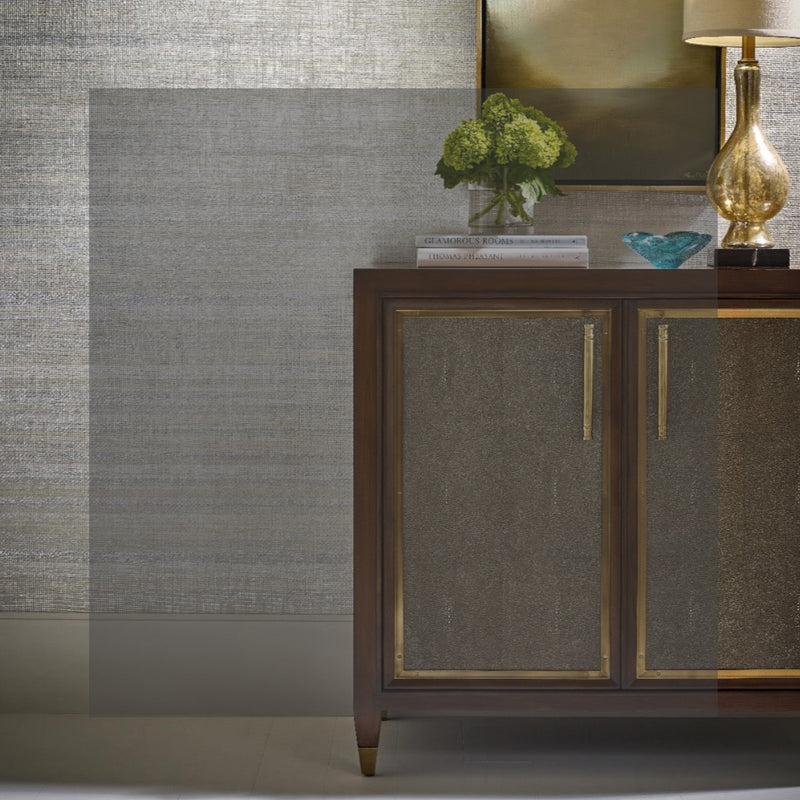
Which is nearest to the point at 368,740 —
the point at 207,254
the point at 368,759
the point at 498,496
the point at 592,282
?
the point at 368,759

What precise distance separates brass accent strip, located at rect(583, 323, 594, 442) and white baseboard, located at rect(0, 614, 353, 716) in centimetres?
80

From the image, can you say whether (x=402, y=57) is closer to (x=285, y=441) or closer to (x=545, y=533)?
(x=285, y=441)

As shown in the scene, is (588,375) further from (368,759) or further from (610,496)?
(368,759)

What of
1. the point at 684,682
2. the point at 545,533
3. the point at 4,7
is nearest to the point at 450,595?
the point at 545,533

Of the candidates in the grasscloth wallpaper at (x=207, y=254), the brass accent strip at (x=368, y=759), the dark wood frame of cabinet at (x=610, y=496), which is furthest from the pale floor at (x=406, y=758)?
the grasscloth wallpaper at (x=207, y=254)

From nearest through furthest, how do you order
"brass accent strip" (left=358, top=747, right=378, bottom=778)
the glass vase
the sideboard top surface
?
the sideboard top surface → "brass accent strip" (left=358, top=747, right=378, bottom=778) → the glass vase

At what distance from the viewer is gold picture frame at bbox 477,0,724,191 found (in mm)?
2320

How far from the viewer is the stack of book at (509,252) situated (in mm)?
1987

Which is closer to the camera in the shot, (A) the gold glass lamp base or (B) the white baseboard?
(A) the gold glass lamp base

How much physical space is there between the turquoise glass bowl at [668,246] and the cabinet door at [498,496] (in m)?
0.24

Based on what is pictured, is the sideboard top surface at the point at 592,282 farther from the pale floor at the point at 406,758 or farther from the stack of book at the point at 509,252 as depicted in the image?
the pale floor at the point at 406,758

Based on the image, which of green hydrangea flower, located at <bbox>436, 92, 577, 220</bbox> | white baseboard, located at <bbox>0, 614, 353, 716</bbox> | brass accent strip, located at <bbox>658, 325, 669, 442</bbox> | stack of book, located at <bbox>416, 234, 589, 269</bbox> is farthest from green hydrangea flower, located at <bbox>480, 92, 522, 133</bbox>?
white baseboard, located at <bbox>0, 614, 353, 716</bbox>

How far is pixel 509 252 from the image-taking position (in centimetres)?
199

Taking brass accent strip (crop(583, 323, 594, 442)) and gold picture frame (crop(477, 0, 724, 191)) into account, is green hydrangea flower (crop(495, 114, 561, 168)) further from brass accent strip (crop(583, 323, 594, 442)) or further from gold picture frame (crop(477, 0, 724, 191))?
brass accent strip (crop(583, 323, 594, 442))
